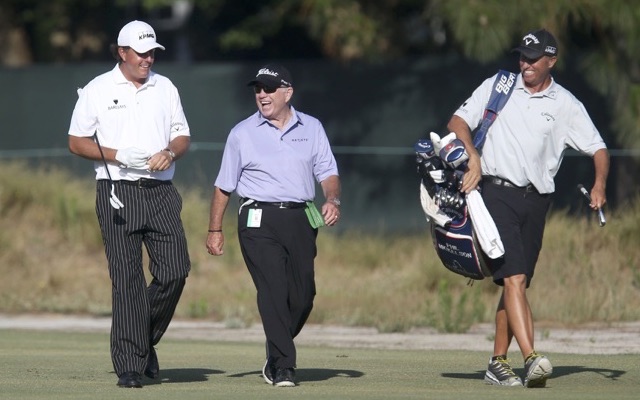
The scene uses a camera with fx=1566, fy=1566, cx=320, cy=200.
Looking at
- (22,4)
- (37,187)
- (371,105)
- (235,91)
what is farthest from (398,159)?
(22,4)

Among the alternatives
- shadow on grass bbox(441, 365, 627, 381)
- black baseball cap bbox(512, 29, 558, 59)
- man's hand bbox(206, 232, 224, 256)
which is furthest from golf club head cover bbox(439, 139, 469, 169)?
shadow on grass bbox(441, 365, 627, 381)

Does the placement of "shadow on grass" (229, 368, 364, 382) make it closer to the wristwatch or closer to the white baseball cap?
the wristwatch

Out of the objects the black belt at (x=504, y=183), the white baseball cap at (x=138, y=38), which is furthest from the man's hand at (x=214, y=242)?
the black belt at (x=504, y=183)

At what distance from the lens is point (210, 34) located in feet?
94.1

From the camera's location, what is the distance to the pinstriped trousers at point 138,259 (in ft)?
29.7

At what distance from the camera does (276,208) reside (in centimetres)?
920

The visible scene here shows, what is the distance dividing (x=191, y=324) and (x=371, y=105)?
544cm

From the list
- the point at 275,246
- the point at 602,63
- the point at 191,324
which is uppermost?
the point at 602,63

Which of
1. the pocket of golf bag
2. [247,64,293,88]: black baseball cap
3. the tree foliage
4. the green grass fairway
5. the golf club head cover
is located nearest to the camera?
the green grass fairway

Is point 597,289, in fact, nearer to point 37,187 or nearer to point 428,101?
point 428,101

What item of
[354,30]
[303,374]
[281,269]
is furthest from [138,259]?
[354,30]

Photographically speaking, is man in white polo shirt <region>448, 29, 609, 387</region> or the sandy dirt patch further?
the sandy dirt patch

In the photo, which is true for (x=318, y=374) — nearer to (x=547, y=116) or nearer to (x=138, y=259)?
(x=138, y=259)

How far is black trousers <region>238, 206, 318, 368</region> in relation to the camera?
912 centimetres
